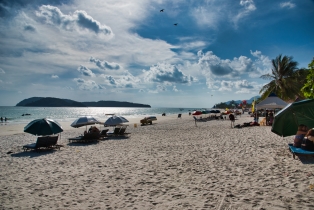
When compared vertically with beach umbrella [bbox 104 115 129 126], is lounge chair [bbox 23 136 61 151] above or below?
below

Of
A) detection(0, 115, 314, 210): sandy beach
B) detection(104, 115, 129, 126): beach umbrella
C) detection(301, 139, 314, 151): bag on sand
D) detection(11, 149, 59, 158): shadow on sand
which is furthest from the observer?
detection(104, 115, 129, 126): beach umbrella

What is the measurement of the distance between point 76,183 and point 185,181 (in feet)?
9.56

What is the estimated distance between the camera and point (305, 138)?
727 centimetres

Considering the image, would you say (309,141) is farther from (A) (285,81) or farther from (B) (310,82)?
(A) (285,81)

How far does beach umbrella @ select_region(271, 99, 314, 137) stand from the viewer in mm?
7820

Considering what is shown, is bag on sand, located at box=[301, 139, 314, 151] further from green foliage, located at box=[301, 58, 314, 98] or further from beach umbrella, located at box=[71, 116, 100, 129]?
beach umbrella, located at box=[71, 116, 100, 129]

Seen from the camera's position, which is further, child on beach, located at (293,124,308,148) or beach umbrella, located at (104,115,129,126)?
beach umbrella, located at (104,115,129,126)

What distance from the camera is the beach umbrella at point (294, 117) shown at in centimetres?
782

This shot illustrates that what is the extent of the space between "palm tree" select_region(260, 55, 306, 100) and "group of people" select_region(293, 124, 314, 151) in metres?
22.3

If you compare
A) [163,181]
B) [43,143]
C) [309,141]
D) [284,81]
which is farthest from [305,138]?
[284,81]

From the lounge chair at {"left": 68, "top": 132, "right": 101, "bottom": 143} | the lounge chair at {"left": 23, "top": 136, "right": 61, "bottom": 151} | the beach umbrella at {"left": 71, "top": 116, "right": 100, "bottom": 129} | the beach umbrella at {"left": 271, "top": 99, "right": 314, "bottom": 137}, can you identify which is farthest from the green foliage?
the lounge chair at {"left": 23, "top": 136, "right": 61, "bottom": 151}

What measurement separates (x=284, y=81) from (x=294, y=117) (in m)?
22.8

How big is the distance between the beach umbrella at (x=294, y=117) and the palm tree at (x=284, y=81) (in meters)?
22.0

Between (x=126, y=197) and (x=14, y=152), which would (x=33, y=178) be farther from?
(x=14, y=152)
